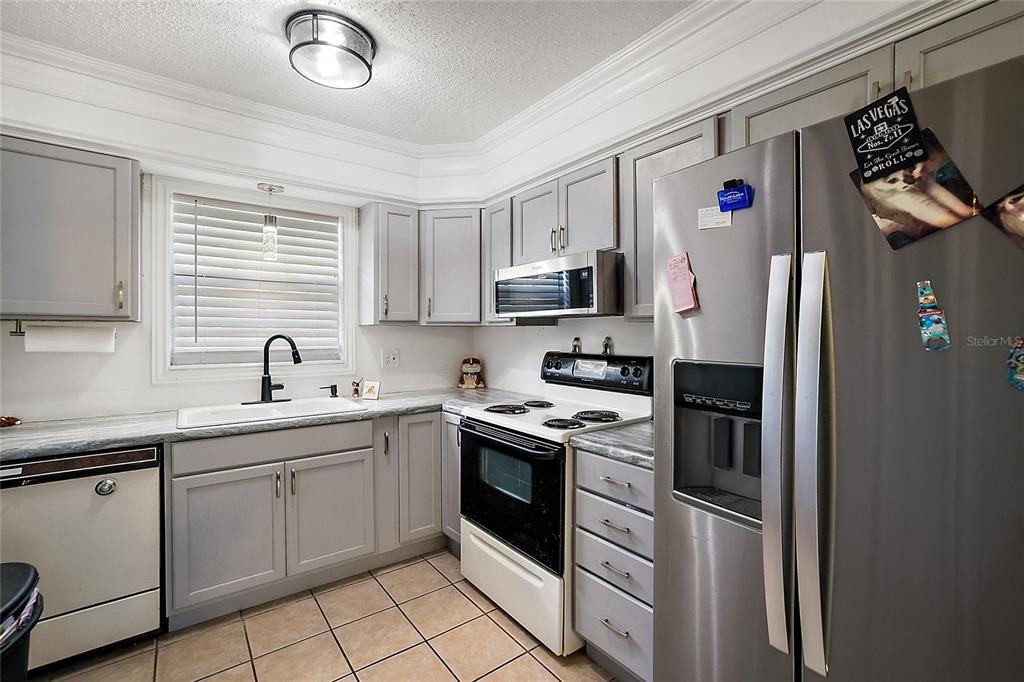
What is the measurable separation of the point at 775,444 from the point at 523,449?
113cm

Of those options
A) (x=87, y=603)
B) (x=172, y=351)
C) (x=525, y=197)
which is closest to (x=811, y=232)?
(x=525, y=197)

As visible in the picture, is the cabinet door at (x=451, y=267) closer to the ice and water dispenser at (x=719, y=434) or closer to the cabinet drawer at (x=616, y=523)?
the cabinet drawer at (x=616, y=523)

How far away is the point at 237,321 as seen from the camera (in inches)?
112

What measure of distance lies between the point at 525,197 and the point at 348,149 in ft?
3.73

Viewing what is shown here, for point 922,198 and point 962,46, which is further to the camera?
point 962,46

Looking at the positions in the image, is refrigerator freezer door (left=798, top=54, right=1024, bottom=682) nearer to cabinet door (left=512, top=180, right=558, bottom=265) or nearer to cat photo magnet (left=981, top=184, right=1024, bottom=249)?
cat photo magnet (left=981, top=184, right=1024, bottom=249)

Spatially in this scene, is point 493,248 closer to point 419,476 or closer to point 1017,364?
point 419,476

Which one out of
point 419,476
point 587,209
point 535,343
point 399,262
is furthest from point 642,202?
point 419,476

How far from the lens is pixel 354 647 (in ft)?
6.71

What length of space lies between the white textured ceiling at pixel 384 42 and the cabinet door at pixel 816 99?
516 mm

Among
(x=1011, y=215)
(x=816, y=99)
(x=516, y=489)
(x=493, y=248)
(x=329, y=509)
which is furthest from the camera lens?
(x=493, y=248)

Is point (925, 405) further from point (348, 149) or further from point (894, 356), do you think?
point (348, 149)

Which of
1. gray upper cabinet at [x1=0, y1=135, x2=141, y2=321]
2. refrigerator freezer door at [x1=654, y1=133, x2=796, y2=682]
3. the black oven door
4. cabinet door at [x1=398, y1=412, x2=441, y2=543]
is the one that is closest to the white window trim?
gray upper cabinet at [x1=0, y1=135, x2=141, y2=321]

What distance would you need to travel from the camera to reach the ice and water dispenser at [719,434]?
1.29 metres
